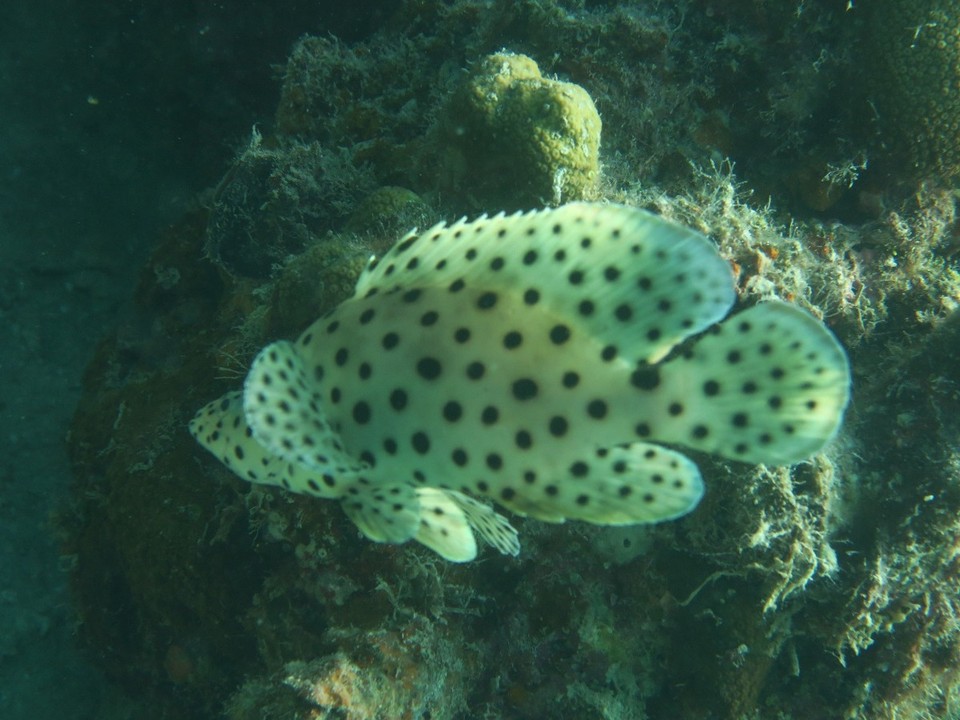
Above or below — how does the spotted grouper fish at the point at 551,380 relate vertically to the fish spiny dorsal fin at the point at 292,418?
above

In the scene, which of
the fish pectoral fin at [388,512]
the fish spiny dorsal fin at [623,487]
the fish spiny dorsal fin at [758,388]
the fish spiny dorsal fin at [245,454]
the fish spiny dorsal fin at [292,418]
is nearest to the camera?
the fish spiny dorsal fin at [758,388]

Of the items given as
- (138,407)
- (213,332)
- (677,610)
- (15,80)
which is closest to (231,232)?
(213,332)

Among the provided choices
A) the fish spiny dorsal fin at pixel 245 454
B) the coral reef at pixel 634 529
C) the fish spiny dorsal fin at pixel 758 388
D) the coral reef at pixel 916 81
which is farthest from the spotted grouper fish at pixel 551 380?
the coral reef at pixel 916 81

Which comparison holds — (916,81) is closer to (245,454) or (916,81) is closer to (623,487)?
(623,487)

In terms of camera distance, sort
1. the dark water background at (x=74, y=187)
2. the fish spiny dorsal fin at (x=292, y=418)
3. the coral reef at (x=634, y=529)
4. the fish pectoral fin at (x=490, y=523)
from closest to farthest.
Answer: the fish spiny dorsal fin at (x=292, y=418)
the fish pectoral fin at (x=490, y=523)
the coral reef at (x=634, y=529)
the dark water background at (x=74, y=187)

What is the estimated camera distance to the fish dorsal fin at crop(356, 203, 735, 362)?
2434 millimetres

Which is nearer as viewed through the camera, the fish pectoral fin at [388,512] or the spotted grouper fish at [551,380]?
the spotted grouper fish at [551,380]

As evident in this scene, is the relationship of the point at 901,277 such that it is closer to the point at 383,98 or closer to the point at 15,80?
the point at 383,98

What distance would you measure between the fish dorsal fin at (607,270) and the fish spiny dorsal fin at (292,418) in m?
0.91

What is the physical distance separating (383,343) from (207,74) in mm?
7045

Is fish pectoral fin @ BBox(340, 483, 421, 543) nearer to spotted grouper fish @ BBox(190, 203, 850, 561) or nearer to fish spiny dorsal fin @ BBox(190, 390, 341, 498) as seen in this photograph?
spotted grouper fish @ BBox(190, 203, 850, 561)

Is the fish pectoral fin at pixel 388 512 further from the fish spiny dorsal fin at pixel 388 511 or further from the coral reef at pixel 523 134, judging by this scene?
the coral reef at pixel 523 134

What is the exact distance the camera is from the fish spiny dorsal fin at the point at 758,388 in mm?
2432

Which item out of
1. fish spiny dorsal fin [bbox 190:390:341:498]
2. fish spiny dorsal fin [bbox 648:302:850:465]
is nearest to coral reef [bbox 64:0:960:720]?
fish spiny dorsal fin [bbox 190:390:341:498]
